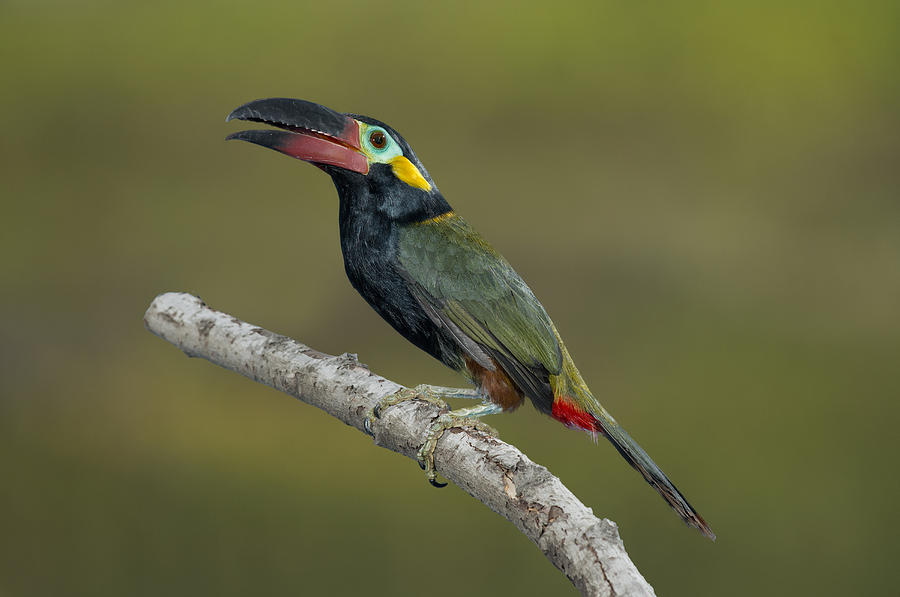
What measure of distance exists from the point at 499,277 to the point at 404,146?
68 cm

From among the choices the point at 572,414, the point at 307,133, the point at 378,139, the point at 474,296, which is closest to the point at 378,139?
the point at 378,139

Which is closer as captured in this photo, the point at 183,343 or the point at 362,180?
the point at 362,180

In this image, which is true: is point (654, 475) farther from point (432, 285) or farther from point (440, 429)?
point (432, 285)

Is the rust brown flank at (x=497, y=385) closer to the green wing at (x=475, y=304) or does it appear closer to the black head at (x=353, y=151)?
the green wing at (x=475, y=304)

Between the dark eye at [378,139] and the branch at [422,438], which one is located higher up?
the dark eye at [378,139]

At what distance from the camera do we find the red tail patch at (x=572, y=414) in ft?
10.5

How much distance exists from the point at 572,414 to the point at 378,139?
1.39m

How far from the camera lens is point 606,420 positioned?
3201mm

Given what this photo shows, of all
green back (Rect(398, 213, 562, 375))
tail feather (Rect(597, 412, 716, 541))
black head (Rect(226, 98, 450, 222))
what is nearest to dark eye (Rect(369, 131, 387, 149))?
black head (Rect(226, 98, 450, 222))

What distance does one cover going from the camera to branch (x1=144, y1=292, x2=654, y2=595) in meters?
2.21

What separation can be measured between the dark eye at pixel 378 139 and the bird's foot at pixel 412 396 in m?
1.01

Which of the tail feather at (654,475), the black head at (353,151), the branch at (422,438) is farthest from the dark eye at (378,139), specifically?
the tail feather at (654,475)

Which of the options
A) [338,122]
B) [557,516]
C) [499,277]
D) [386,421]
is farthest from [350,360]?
[557,516]

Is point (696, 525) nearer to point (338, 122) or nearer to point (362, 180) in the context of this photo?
point (362, 180)
